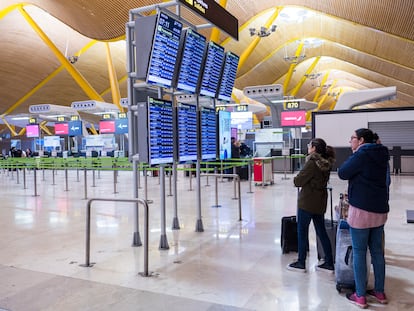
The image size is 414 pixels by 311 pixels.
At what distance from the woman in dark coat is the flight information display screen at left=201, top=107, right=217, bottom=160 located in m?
→ 2.41

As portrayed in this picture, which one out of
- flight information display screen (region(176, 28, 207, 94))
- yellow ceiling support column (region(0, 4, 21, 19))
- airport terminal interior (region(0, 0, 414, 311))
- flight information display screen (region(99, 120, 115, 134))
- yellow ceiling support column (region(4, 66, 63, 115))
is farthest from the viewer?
yellow ceiling support column (region(4, 66, 63, 115))

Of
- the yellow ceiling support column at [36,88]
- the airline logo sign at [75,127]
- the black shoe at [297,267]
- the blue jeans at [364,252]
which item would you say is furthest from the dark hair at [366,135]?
the yellow ceiling support column at [36,88]

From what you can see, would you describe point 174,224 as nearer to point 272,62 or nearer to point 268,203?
point 268,203

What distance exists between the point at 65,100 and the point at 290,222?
4760 cm

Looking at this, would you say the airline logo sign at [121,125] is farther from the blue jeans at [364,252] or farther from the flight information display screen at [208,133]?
the blue jeans at [364,252]

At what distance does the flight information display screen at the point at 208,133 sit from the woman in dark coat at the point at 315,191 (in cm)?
241

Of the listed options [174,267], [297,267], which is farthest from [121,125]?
[297,267]

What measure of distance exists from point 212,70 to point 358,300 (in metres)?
4.32

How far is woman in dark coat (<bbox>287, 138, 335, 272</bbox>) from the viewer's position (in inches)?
168

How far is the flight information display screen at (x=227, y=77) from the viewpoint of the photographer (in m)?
7.14

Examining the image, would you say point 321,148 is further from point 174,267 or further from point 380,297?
point 174,267

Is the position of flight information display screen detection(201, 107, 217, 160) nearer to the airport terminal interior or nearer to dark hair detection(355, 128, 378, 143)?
the airport terminal interior

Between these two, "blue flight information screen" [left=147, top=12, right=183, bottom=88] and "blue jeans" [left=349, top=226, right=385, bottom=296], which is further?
"blue flight information screen" [left=147, top=12, right=183, bottom=88]

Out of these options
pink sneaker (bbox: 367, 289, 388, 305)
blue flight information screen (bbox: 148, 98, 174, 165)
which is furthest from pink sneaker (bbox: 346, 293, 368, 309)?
blue flight information screen (bbox: 148, 98, 174, 165)
